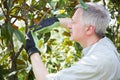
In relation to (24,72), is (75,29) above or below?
above

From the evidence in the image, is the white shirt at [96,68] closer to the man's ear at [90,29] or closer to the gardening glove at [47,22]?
the man's ear at [90,29]

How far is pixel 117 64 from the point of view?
6.02 feet

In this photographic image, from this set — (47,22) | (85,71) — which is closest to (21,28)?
(47,22)

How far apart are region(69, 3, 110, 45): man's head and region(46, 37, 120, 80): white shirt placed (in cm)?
14

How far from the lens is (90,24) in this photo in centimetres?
196

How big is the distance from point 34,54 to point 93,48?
1.09 feet

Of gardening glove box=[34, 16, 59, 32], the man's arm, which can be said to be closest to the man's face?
gardening glove box=[34, 16, 59, 32]

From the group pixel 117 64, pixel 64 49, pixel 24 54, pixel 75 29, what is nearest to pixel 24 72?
pixel 24 54

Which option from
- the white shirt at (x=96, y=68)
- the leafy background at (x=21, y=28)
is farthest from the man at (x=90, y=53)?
the leafy background at (x=21, y=28)

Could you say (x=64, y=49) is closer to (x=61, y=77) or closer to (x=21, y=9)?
(x=21, y=9)

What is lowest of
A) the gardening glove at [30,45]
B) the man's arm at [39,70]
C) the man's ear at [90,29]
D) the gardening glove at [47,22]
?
the man's arm at [39,70]

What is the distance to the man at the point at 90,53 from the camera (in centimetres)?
179

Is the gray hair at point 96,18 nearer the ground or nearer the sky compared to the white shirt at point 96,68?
nearer the sky

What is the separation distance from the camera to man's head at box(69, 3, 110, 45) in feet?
6.42
